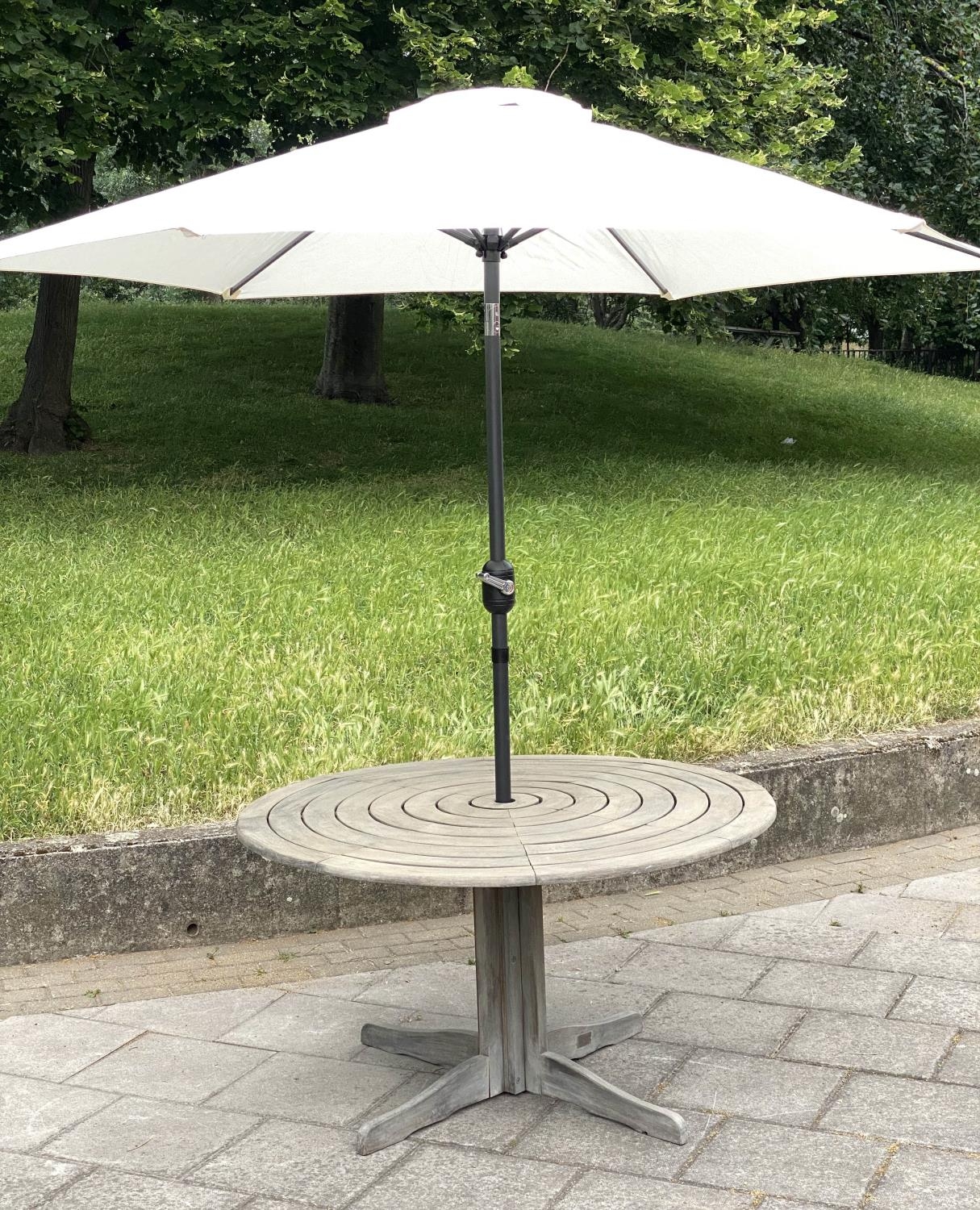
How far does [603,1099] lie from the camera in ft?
11.7

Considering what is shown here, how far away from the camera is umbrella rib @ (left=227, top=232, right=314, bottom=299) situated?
15.0ft

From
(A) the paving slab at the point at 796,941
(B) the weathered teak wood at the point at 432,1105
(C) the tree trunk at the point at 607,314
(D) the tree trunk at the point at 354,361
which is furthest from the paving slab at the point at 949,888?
(C) the tree trunk at the point at 607,314

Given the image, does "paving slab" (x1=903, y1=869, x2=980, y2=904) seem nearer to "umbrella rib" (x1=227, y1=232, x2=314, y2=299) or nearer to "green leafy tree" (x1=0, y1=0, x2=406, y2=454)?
"umbrella rib" (x1=227, y1=232, x2=314, y2=299)

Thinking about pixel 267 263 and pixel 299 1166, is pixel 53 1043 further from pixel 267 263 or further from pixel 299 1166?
pixel 267 263

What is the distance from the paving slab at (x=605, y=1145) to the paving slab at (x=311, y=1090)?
0.47m

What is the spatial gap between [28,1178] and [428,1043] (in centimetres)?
107

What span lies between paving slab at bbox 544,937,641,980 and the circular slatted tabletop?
0.68 metres

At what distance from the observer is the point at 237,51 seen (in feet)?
42.6

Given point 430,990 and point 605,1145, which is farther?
point 430,990

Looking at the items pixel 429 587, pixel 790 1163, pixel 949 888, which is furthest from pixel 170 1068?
pixel 429 587

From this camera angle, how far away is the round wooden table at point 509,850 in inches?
130

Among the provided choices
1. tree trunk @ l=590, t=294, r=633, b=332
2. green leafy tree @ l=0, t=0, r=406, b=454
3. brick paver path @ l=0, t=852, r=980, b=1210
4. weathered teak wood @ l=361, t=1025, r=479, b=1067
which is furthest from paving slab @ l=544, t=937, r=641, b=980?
tree trunk @ l=590, t=294, r=633, b=332

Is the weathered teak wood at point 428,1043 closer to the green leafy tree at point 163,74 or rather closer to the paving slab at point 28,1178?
the paving slab at point 28,1178

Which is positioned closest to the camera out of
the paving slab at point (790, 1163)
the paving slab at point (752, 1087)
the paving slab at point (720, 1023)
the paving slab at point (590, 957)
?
the paving slab at point (790, 1163)
